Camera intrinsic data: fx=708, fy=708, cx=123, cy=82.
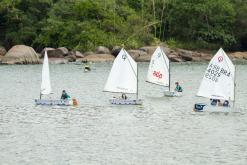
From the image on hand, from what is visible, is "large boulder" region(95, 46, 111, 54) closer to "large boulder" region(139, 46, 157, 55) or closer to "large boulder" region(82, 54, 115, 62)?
"large boulder" region(82, 54, 115, 62)

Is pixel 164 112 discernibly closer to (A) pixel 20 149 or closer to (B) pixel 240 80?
(A) pixel 20 149

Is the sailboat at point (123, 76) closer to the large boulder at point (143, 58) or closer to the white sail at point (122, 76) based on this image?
the white sail at point (122, 76)

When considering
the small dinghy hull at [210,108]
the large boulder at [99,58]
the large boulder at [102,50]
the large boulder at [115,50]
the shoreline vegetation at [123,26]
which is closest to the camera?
the small dinghy hull at [210,108]

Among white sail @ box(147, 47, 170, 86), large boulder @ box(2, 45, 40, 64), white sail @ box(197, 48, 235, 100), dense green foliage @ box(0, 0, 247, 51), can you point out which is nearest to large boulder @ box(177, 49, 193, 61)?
dense green foliage @ box(0, 0, 247, 51)

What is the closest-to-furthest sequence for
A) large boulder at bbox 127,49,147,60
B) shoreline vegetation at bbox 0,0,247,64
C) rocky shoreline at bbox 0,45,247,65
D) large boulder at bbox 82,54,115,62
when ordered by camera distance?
rocky shoreline at bbox 0,45,247,65
large boulder at bbox 82,54,115,62
large boulder at bbox 127,49,147,60
shoreline vegetation at bbox 0,0,247,64

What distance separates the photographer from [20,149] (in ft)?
149

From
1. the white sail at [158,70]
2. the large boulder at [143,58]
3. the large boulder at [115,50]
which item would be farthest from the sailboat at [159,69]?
the large boulder at [115,50]

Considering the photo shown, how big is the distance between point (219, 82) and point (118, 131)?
518 inches

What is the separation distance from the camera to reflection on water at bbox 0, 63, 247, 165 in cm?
4312

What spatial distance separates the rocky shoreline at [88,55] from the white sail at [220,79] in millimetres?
64350

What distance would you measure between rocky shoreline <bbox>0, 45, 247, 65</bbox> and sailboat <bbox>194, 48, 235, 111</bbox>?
64.4 meters

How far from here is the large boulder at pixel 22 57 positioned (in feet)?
404

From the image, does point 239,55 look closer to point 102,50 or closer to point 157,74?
point 102,50

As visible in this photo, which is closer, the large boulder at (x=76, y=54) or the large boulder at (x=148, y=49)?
the large boulder at (x=76, y=54)
